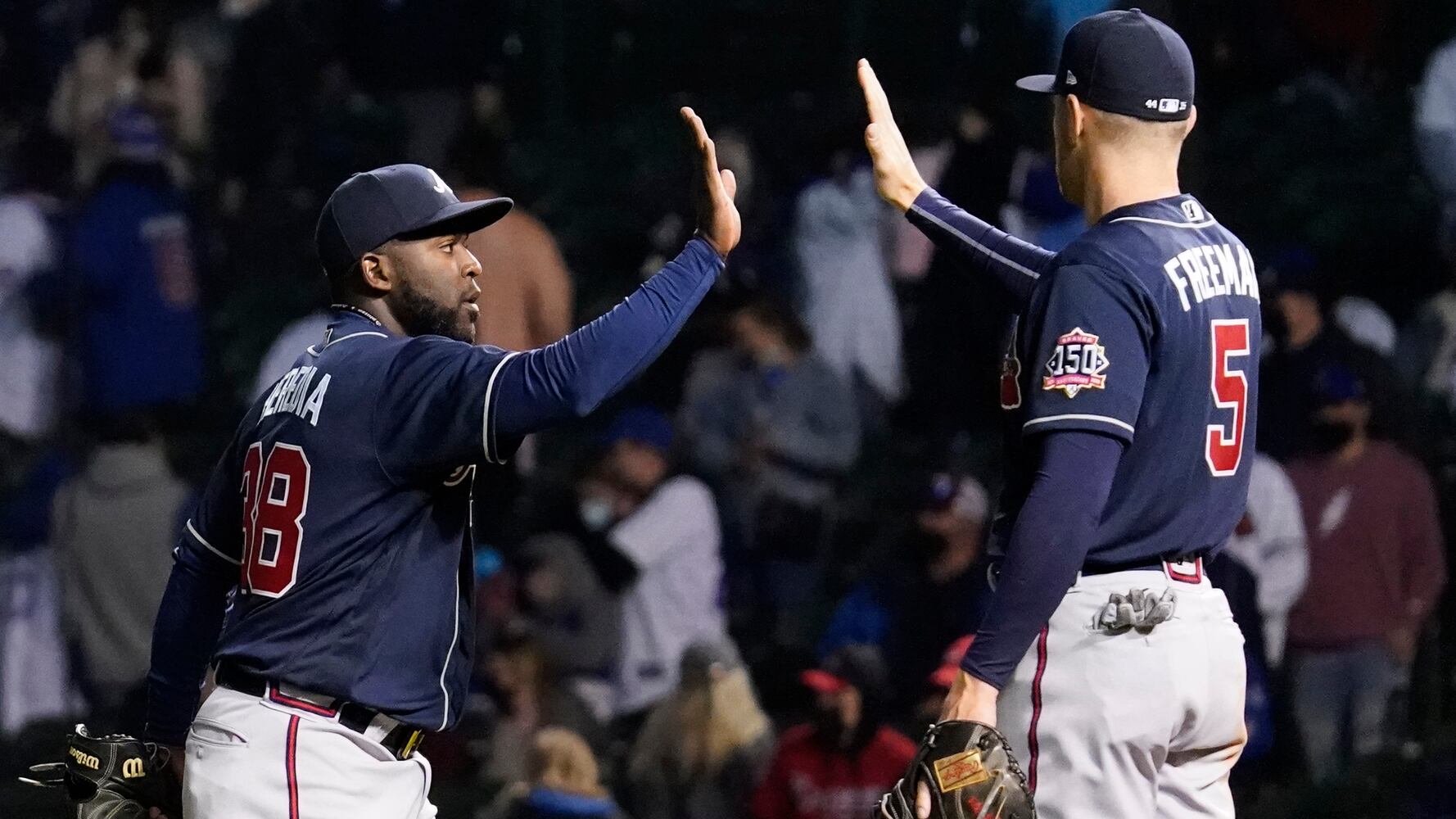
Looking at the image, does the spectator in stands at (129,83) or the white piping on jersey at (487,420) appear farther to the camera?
the spectator in stands at (129,83)

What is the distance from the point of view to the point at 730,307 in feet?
22.2

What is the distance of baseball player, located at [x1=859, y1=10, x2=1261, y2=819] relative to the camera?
268 cm

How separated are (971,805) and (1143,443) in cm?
58

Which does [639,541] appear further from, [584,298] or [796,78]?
[796,78]

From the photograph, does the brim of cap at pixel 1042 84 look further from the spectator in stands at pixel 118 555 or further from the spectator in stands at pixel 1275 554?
the spectator in stands at pixel 118 555

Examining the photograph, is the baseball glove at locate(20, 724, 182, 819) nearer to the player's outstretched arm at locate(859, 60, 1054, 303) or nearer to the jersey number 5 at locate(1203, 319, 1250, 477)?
the player's outstretched arm at locate(859, 60, 1054, 303)

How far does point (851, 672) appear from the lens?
606cm

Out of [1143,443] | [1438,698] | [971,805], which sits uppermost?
[1143,443]

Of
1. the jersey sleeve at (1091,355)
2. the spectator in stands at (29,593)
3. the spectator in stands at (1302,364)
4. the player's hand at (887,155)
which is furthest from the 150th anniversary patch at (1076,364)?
the spectator in stands at (29,593)

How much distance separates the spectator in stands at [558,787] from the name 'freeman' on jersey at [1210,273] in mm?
3991

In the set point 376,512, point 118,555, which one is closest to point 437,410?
point 376,512

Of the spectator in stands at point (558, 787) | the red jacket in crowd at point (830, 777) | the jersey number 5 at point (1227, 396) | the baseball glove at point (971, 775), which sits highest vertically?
the jersey number 5 at point (1227, 396)

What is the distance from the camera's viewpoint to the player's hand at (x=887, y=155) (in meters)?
3.41

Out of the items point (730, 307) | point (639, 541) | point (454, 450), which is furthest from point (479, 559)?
point (454, 450)
